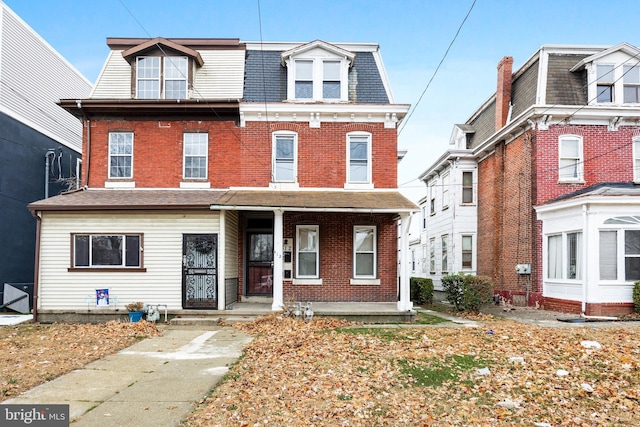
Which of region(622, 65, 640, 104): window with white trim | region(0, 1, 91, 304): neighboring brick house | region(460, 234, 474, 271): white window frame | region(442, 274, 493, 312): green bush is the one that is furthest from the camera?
region(460, 234, 474, 271): white window frame

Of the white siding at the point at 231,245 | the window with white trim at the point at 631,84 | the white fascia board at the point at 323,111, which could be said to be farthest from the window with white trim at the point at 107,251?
the window with white trim at the point at 631,84

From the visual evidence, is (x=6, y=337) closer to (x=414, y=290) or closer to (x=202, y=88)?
(x=202, y=88)

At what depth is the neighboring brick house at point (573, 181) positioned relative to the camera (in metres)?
14.0

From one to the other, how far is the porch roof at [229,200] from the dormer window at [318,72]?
324 cm

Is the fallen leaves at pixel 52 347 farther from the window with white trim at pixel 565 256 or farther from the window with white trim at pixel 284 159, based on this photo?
the window with white trim at pixel 565 256

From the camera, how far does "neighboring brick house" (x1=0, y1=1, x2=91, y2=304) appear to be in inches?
681

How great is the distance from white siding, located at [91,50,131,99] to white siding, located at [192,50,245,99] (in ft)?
7.60

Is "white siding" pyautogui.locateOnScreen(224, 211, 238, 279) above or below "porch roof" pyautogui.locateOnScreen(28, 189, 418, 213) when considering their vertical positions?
below

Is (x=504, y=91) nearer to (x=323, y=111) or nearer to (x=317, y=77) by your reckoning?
(x=317, y=77)

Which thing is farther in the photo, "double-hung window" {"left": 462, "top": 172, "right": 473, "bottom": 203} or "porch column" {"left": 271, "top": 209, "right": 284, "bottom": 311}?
"double-hung window" {"left": 462, "top": 172, "right": 473, "bottom": 203}

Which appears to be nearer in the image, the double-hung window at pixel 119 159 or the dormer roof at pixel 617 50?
the double-hung window at pixel 119 159

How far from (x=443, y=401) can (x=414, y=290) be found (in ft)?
46.2

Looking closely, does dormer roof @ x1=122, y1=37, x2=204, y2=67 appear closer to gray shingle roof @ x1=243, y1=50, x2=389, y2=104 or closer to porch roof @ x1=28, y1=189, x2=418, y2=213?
gray shingle roof @ x1=243, y1=50, x2=389, y2=104

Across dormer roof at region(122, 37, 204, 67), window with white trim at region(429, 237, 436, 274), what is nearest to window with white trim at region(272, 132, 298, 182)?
dormer roof at region(122, 37, 204, 67)
